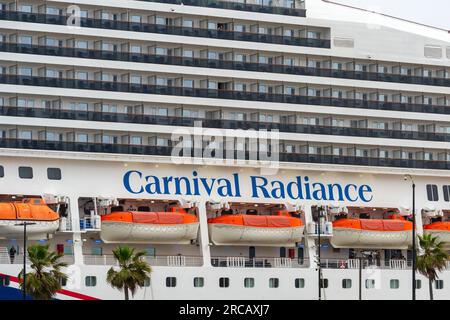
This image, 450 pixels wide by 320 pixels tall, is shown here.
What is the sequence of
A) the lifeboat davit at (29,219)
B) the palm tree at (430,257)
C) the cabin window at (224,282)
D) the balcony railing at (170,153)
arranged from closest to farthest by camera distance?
the lifeboat davit at (29,219) < the balcony railing at (170,153) < the cabin window at (224,282) < the palm tree at (430,257)

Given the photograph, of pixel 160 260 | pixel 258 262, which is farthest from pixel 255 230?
pixel 160 260

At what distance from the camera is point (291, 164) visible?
2301 inches

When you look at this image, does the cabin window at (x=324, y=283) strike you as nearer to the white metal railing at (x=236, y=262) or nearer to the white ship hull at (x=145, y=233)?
the white metal railing at (x=236, y=262)

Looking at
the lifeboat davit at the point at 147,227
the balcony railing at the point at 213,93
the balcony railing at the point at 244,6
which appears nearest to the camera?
the lifeboat davit at the point at 147,227

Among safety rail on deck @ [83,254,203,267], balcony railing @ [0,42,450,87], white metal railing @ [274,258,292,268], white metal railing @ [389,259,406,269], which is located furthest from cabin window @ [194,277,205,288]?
white metal railing @ [389,259,406,269]

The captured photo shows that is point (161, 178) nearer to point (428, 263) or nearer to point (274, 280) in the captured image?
point (274, 280)

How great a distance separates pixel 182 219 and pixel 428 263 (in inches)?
573

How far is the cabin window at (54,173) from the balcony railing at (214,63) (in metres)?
5.70

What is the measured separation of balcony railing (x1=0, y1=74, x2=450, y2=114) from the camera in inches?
2113

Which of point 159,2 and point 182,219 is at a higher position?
point 159,2

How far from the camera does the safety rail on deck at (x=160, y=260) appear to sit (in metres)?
53.1

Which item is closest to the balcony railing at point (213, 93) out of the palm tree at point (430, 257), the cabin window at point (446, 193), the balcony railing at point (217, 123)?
the balcony railing at point (217, 123)
